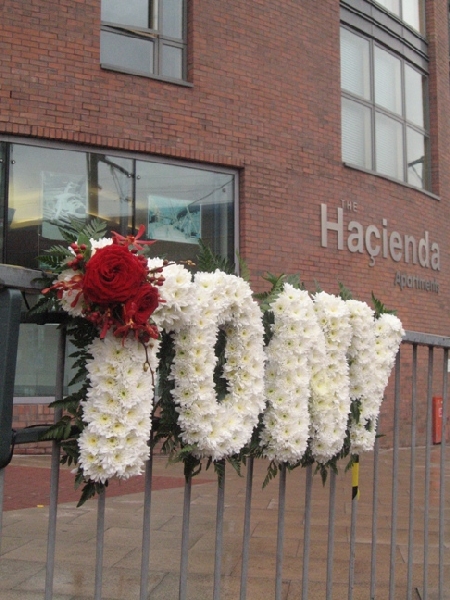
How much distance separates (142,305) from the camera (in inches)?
88.9

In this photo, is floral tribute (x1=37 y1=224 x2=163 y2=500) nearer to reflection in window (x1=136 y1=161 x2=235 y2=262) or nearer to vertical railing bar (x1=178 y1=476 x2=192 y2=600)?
vertical railing bar (x1=178 y1=476 x2=192 y2=600)

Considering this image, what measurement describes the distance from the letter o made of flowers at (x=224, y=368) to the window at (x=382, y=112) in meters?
10.3

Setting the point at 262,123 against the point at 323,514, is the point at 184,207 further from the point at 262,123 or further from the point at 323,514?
the point at 323,514

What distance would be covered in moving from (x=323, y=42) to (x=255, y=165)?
259 cm

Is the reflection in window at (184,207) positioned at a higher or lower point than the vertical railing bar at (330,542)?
higher

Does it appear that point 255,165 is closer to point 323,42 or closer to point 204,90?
point 204,90

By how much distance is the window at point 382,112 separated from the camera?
43.0 feet

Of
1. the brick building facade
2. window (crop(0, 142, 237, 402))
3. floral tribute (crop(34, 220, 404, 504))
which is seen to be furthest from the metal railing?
the brick building facade

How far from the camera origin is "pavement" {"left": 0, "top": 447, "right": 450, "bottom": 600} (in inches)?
171

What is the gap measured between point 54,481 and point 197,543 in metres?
3.33

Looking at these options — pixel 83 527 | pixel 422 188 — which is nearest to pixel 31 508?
pixel 83 527

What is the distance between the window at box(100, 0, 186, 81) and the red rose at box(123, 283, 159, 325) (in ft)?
26.9

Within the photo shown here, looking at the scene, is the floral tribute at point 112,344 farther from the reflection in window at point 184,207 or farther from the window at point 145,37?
the window at point 145,37

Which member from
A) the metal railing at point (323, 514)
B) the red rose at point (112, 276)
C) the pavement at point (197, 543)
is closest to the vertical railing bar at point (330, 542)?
the metal railing at point (323, 514)
